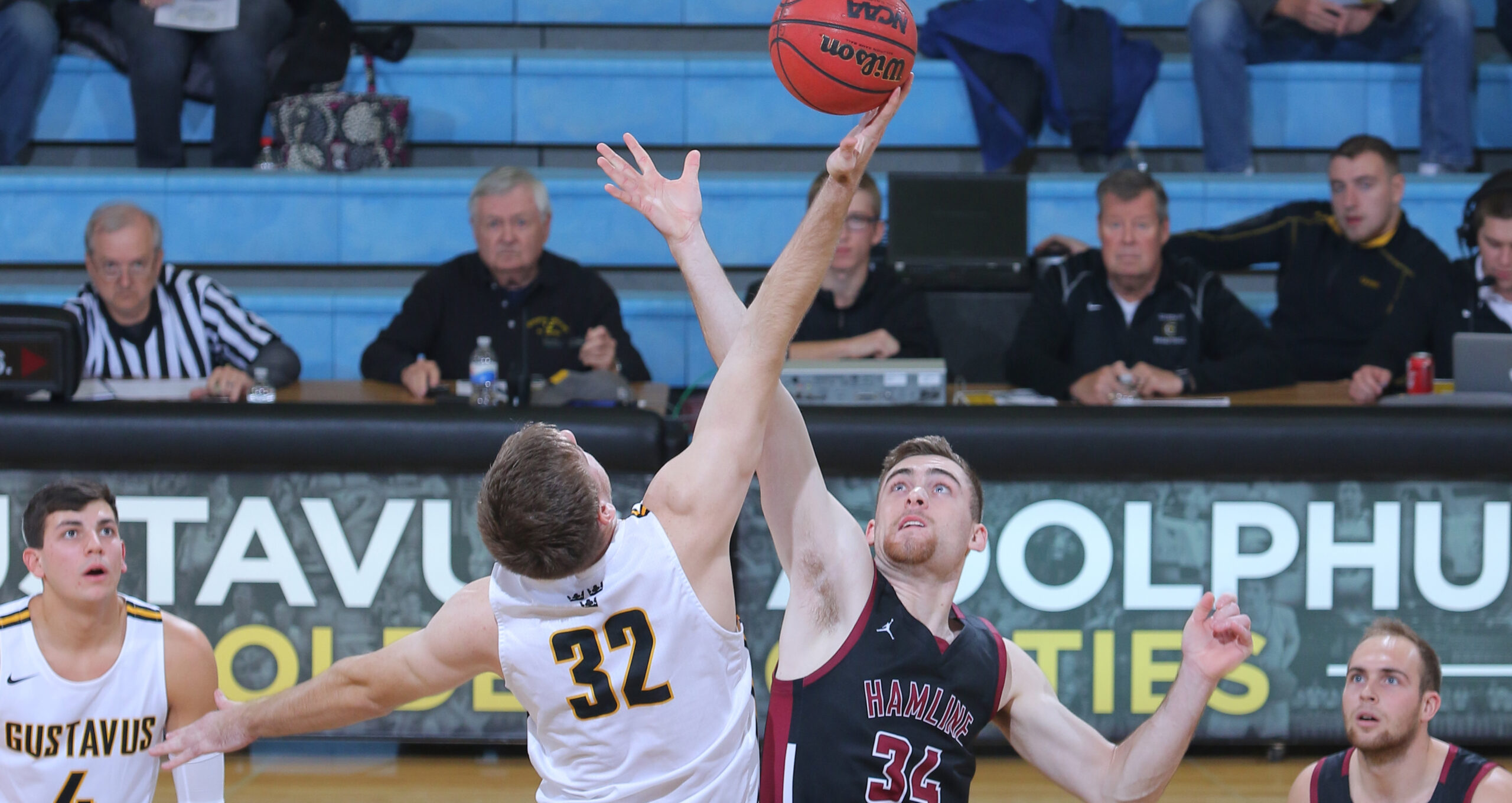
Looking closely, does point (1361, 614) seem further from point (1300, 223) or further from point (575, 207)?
point (575, 207)

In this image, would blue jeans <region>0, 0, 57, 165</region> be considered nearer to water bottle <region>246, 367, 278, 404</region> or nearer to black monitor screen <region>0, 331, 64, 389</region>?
water bottle <region>246, 367, 278, 404</region>

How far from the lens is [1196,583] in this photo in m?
4.32

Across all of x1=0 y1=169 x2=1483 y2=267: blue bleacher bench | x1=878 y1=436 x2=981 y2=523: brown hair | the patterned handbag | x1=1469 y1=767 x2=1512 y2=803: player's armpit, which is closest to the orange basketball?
x1=878 y1=436 x2=981 y2=523: brown hair

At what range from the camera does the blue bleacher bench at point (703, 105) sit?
7.48m

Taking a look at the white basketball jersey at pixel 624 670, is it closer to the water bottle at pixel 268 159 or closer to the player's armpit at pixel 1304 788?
the player's armpit at pixel 1304 788

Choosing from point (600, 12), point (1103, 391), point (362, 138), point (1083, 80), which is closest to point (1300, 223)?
point (1083, 80)

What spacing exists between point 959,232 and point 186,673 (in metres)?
3.57

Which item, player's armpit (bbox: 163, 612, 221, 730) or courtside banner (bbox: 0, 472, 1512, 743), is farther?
courtside banner (bbox: 0, 472, 1512, 743)

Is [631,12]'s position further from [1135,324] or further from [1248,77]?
[1135,324]

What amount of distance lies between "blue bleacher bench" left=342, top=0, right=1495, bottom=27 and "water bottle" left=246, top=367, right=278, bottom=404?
3493 mm

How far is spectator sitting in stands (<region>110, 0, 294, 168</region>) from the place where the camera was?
6.96 metres

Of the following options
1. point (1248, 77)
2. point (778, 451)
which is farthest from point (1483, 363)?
point (1248, 77)

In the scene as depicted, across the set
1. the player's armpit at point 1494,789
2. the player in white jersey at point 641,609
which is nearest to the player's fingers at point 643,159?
the player in white jersey at point 641,609

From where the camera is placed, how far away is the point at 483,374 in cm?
475
